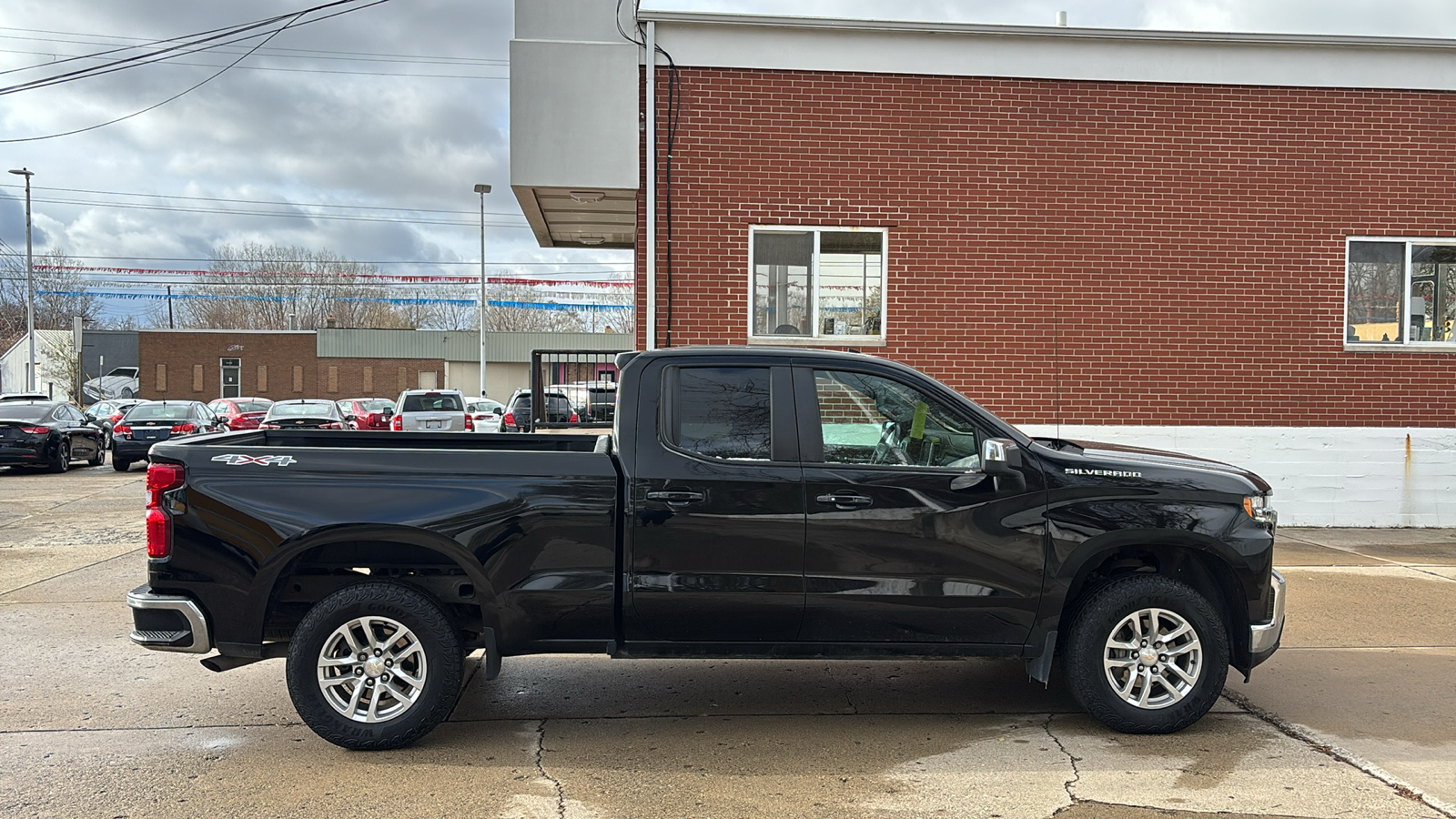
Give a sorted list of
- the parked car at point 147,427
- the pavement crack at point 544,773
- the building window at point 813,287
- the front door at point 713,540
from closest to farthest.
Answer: the pavement crack at point 544,773 < the front door at point 713,540 < the building window at point 813,287 < the parked car at point 147,427

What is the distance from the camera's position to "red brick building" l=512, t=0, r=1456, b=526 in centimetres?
1167

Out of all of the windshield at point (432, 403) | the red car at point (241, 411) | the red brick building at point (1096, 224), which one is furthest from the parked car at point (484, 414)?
the red brick building at point (1096, 224)

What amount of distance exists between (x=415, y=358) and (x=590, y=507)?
62819 mm

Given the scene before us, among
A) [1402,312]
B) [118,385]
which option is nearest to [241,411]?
[118,385]

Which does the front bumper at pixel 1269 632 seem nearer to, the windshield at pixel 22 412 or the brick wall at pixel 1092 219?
the brick wall at pixel 1092 219

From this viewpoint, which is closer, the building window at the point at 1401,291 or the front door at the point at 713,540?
the front door at the point at 713,540

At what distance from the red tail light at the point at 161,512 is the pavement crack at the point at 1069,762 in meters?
4.23

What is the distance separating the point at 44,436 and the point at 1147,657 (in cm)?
2178

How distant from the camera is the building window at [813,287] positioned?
11820mm

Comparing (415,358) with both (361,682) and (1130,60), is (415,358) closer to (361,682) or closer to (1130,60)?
(1130,60)

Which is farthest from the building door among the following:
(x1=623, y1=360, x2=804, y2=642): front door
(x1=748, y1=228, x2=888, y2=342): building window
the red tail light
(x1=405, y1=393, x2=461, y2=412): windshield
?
(x1=623, y1=360, x2=804, y2=642): front door

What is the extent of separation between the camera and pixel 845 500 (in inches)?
202

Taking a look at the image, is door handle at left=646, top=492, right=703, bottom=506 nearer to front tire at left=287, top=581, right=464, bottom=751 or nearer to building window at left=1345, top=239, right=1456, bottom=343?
front tire at left=287, top=581, right=464, bottom=751

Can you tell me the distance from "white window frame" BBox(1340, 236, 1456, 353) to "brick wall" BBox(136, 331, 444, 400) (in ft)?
191
